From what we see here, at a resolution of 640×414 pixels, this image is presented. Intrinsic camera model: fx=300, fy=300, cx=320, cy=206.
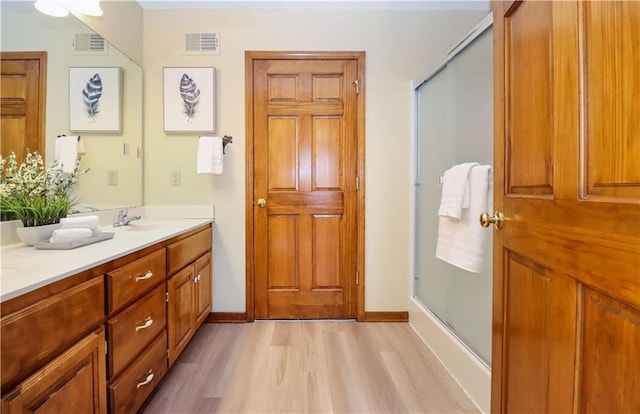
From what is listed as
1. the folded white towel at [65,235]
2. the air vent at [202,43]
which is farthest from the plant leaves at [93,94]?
the folded white towel at [65,235]

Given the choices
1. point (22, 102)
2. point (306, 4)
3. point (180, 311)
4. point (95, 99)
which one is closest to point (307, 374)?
point (180, 311)

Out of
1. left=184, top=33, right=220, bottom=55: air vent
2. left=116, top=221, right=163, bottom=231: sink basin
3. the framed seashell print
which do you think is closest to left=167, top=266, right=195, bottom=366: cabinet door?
left=116, top=221, right=163, bottom=231: sink basin

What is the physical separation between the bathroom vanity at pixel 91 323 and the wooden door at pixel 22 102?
477 millimetres

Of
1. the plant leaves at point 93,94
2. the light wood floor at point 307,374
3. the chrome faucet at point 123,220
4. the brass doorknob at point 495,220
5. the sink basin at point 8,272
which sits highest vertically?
the plant leaves at point 93,94

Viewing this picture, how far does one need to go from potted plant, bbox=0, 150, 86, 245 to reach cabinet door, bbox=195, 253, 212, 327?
2.81ft

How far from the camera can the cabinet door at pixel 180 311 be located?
1.57 meters

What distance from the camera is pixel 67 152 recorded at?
1562 mm

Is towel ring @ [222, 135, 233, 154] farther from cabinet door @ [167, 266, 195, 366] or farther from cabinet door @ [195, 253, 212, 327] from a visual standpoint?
cabinet door @ [167, 266, 195, 366]

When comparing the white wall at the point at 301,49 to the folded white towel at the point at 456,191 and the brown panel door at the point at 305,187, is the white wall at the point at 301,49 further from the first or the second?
the folded white towel at the point at 456,191

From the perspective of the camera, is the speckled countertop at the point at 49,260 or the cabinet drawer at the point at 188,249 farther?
the cabinet drawer at the point at 188,249

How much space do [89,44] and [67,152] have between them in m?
0.70

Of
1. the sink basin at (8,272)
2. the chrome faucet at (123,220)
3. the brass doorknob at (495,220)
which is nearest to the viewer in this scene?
the sink basin at (8,272)

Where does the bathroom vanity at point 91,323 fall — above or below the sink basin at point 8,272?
below

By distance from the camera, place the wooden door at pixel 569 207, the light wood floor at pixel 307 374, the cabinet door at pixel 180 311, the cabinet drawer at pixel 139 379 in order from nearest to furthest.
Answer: the wooden door at pixel 569 207, the cabinet drawer at pixel 139 379, the light wood floor at pixel 307 374, the cabinet door at pixel 180 311
